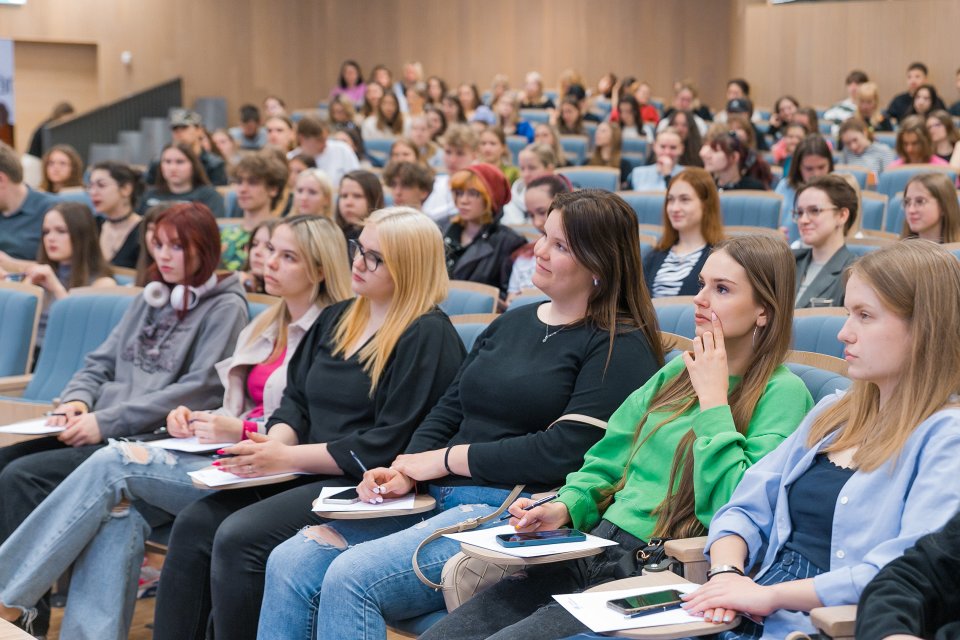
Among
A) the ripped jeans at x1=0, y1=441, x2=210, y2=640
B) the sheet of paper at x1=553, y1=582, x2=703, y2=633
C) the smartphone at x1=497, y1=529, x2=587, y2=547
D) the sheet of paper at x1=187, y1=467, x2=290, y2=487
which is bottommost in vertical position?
the ripped jeans at x1=0, y1=441, x2=210, y2=640

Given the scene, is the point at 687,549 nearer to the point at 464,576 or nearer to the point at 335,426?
the point at 464,576

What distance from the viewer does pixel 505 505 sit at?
8.13 feet

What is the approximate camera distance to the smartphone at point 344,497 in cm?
262

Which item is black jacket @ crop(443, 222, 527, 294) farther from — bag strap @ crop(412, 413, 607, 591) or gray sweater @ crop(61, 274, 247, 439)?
bag strap @ crop(412, 413, 607, 591)

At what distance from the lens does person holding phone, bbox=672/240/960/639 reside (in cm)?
A: 185

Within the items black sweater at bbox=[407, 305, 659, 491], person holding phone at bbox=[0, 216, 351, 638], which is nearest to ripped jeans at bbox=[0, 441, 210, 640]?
person holding phone at bbox=[0, 216, 351, 638]

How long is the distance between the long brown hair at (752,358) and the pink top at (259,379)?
1.39 metres

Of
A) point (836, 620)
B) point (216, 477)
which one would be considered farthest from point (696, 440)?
point (216, 477)

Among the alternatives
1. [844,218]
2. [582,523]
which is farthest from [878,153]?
[582,523]

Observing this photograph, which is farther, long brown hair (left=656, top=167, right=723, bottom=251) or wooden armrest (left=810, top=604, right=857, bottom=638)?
long brown hair (left=656, top=167, right=723, bottom=251)

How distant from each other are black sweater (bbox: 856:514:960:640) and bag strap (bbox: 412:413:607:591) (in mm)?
825

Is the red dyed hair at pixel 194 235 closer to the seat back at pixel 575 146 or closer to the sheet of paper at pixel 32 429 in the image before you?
the sheet of paper at pixel 32 429

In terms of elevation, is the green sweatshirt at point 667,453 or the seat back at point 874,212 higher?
the seat back at point 874,212

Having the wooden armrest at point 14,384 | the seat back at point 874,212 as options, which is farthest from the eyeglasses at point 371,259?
the seat back at point 874,212
